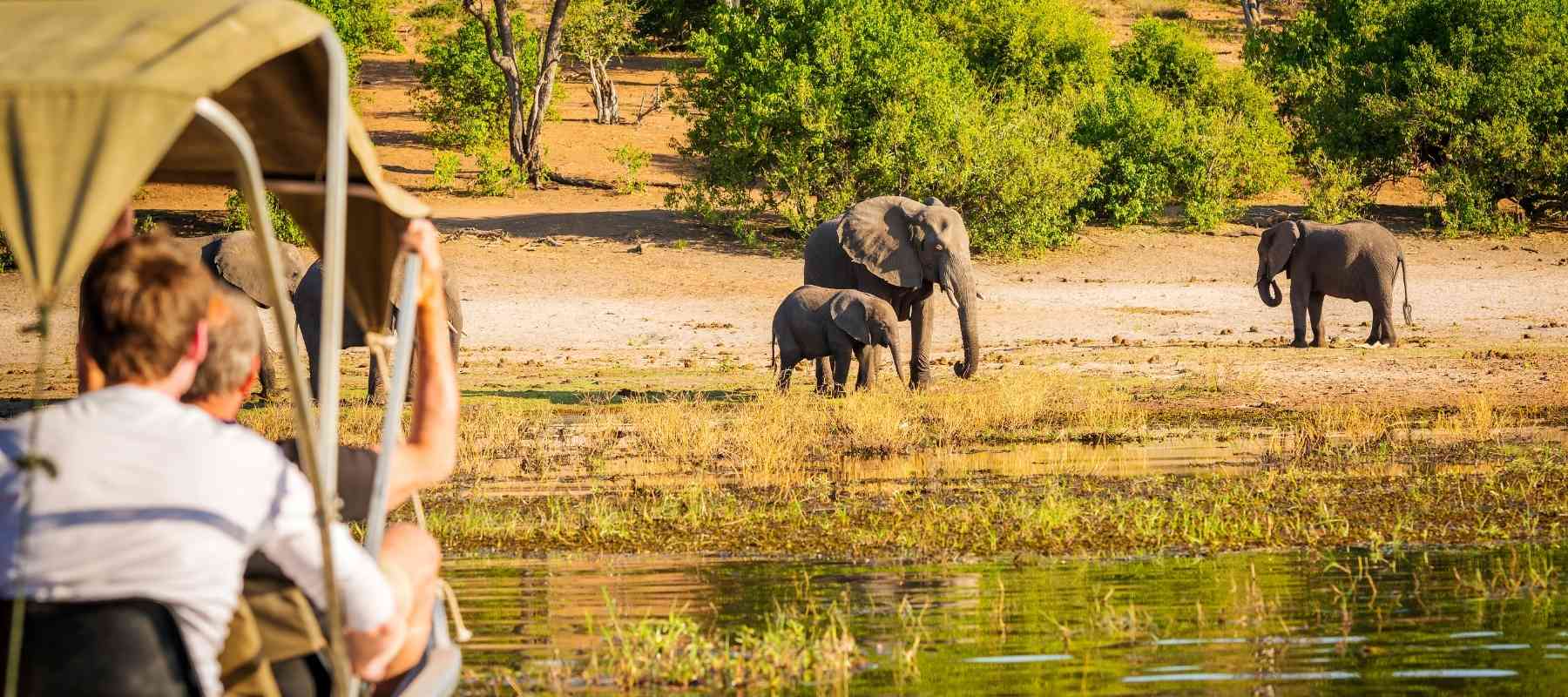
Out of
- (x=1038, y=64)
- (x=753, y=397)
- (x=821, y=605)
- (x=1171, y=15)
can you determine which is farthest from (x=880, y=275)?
(x=1171, y=15)

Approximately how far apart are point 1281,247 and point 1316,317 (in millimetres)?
1067

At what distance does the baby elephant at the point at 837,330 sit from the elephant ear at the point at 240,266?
499cm

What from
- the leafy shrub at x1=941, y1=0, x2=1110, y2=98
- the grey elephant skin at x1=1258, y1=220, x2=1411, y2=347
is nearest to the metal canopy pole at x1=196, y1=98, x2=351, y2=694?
the grey elephant skin at x1=1258, y1=220, x2=1411, y2=347

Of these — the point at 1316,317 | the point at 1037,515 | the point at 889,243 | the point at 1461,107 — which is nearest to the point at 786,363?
the point at 889,243

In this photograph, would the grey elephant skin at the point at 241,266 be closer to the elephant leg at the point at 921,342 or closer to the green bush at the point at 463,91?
the elephant leg at the point at 921,342

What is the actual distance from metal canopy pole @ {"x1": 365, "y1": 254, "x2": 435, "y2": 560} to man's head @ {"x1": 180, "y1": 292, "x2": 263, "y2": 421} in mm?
475

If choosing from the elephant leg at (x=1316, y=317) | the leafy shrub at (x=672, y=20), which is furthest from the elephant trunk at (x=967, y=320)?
the leafy shrub at (x=672, y=20)

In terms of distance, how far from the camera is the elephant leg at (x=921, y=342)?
18.3m

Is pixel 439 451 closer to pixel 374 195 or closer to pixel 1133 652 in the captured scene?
pixel 374 195

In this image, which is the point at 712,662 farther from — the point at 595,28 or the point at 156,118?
the point at 595,28

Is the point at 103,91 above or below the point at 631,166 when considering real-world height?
above

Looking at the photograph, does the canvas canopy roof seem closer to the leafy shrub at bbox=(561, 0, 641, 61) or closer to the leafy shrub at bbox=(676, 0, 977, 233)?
the leafy shrub at bbox=(676, 0, 977, 233)

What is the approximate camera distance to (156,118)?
147 inches

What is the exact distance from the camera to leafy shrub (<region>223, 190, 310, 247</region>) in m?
27.5
